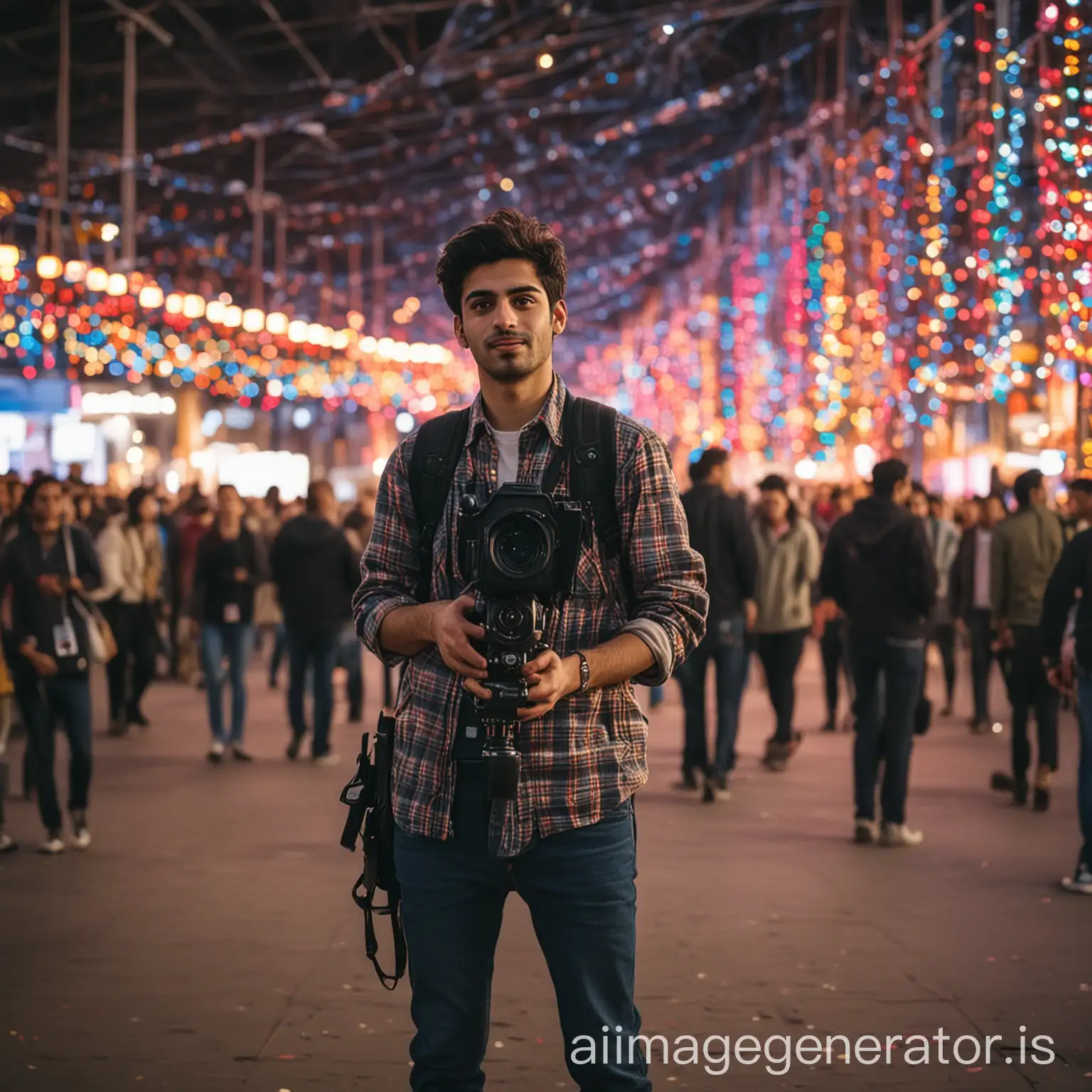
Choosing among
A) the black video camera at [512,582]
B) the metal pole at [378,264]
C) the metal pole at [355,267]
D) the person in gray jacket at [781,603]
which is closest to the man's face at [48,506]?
the person in gray jacket at [781,603]

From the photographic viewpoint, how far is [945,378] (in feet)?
76.6

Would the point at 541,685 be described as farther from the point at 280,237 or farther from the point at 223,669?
the point at 280,237

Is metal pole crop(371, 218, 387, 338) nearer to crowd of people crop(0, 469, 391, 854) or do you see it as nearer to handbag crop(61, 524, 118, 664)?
crowd of people crop(0, 469, 391, 854)

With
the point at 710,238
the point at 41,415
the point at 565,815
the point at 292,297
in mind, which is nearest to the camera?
the point at 565,815

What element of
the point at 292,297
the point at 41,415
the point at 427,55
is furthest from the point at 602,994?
the point at 292,297

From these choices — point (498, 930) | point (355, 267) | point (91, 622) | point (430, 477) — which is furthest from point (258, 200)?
point (498, 930)

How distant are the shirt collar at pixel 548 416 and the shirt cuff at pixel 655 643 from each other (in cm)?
40

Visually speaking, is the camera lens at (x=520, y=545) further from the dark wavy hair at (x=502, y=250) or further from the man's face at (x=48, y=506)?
the man's face at (x=48, y=506)

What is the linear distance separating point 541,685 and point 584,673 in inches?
6.2

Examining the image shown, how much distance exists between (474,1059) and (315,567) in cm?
1000

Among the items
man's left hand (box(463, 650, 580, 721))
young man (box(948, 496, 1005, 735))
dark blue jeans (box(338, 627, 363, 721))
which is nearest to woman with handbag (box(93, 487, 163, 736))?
dark blue jeans (box(338, 627, 363, 721))

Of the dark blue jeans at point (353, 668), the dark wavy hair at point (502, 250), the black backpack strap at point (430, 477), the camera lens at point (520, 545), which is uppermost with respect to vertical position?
the dark wavy hair at point (502, 250)

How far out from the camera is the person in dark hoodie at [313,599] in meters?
13.1

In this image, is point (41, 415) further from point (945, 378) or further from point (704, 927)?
point (704, 927)
